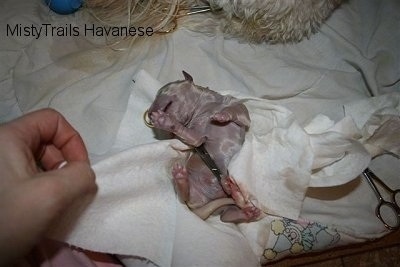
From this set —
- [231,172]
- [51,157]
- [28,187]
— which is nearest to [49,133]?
[51,157]

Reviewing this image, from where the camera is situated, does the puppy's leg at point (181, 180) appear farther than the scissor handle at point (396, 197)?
No

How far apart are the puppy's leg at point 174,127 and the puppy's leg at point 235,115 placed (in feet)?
0.23

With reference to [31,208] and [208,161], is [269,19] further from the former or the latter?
[31,208]

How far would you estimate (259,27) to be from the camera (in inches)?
44.4

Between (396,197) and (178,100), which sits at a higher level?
(178,100)

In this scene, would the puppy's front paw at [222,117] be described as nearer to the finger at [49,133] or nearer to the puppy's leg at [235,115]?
the puppy's leg at [235,115]

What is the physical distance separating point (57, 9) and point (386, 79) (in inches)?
39.9

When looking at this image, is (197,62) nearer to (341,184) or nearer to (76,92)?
(76,92)

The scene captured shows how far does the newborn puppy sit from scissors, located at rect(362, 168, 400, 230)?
0.32m

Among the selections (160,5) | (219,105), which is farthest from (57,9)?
(219,105)

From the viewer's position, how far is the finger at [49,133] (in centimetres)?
66

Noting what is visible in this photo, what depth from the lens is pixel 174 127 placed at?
3.05 feet

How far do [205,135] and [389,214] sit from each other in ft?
1.70

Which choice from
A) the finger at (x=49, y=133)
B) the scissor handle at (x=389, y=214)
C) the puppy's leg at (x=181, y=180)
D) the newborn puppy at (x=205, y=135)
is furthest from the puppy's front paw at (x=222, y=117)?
the scissor handle at (x=389, y=214)
